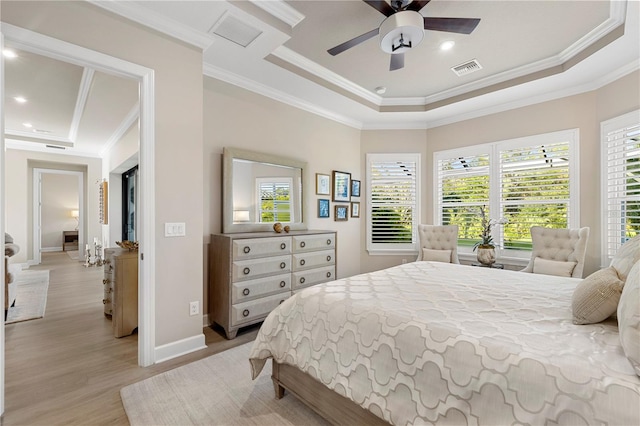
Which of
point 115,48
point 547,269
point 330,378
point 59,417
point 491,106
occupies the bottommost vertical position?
point 59,417

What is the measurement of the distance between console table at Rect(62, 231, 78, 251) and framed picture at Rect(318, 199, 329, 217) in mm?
9910

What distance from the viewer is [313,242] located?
11.9 feet

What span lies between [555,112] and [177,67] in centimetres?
446

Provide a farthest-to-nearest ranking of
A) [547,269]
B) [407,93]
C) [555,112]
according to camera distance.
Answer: [407,93] < [555,112] < [547,269]

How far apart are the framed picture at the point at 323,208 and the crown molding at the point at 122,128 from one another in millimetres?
2929

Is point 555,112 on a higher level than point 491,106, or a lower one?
lower

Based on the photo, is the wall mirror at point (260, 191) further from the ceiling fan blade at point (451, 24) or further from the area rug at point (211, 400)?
the ceiling fan blade at point (451, 24)

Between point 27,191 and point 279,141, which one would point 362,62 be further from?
point 27,191

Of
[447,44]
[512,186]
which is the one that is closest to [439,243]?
[512,186]

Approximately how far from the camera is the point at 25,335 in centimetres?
290

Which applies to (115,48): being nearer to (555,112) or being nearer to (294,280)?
(294,280)

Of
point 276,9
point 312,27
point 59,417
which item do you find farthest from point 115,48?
point 59,417

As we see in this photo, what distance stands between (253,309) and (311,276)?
0.86 m

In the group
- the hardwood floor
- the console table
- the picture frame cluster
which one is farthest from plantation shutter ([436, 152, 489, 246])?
the console table
